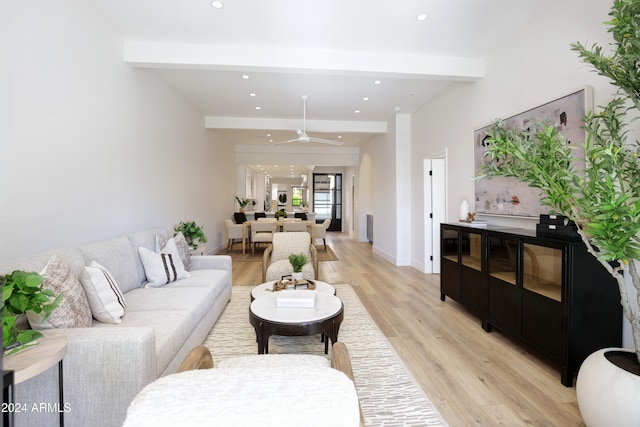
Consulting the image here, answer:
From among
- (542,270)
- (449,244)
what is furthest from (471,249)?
(542,270)

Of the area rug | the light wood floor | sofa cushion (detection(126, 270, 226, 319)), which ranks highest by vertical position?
sofa cushion (detection(126, 270, 226, 319))


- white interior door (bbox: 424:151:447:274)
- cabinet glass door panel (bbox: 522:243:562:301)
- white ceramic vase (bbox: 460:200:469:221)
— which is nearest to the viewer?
cabinet glass door panel (bbox: 522:243:562:301)

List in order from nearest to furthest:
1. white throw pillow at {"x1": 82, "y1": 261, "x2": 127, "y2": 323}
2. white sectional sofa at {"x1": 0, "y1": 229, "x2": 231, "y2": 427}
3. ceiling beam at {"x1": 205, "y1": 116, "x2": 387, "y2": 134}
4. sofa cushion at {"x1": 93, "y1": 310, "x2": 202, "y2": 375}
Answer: white sectional sofa at {"x1": 0, "y1": 229, "x2": 231, "y2": 427}, sofa cushion at {"x1": 93, "y1": 310, "x2": 202, "y2": 375}, white throw pillow at {"x1": 82, "y1": 261, "x2": 127, "y2": 323}, ceiling beam at {"x1": 205, "y1": 116, "x2": 387, "y2": 134}

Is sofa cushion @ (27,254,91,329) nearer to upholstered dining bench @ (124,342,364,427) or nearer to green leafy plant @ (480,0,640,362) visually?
upholstered dining bench @ (124,342,364,427)

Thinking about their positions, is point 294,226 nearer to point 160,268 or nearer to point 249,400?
point 160,268

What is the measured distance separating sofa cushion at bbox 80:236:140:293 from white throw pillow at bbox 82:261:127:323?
311 millimetres

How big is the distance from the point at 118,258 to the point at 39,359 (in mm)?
1540

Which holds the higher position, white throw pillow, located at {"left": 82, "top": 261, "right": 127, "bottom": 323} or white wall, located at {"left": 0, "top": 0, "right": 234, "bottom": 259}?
white wall, located at {"left": 0, "top": 0, "right": 234, "bottom": 259}

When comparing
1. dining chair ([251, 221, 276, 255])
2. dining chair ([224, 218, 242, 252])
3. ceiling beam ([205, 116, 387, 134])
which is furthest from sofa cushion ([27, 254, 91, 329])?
dining chair ([224, 218, 242, 252])

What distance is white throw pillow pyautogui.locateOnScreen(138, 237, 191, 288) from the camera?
2.72 meters

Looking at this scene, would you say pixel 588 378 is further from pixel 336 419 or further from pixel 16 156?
pixel 16 156

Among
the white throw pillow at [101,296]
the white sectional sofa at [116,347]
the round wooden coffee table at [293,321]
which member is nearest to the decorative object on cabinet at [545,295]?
the round wooden coffee table at [293,321]

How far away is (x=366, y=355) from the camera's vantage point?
7.60 feet

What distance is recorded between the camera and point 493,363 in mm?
2234
